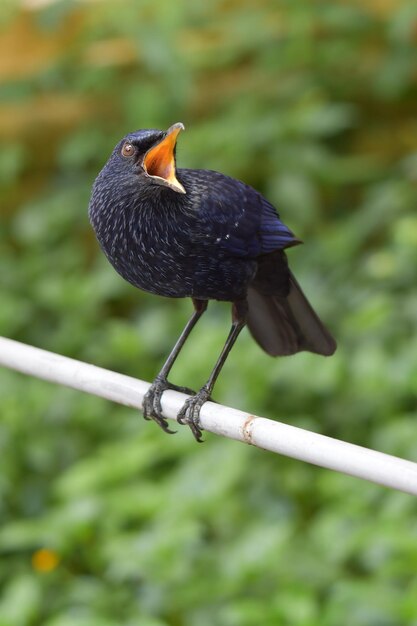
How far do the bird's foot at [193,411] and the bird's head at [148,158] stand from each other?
0.51 metres

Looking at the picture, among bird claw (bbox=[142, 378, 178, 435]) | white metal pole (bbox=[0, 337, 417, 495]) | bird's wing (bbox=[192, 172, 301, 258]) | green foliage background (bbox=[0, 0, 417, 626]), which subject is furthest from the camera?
green foliage background (bbox=[0, 0, 417, 626])

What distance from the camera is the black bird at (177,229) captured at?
7.48 feet

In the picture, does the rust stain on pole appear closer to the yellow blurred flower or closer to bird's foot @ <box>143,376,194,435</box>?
bird's foot @ <box>143,376,194,435</box>

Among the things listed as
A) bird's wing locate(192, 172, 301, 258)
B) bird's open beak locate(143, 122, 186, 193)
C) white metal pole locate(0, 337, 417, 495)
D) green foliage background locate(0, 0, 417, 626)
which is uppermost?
bird's open beak locate(143, 122, 186, 193)

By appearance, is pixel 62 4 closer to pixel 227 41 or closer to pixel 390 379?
pixel 227 41

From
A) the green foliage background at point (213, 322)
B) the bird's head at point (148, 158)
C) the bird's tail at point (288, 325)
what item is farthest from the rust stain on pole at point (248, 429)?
the green foliage background at point (213, 322)

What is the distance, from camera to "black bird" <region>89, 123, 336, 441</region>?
7.48 feet

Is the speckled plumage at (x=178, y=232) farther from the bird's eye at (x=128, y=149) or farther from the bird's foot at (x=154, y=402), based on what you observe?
the bird's foot at (x=154, y=402)

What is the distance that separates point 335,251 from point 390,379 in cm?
120

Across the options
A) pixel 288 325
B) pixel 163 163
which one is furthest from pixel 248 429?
pixel 288 325

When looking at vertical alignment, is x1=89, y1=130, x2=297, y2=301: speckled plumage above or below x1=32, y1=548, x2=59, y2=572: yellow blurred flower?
above

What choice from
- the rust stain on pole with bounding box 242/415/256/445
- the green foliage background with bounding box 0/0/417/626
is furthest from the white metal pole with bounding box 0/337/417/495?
the green foliage background with bounding box 0/0/417/626

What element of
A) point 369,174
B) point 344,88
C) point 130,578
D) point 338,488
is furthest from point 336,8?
point 130,578

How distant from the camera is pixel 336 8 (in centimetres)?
568
